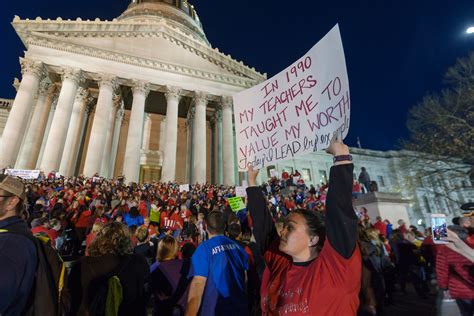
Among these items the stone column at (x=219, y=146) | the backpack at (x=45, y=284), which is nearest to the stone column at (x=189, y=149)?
the stone column at (x=219, y=146)

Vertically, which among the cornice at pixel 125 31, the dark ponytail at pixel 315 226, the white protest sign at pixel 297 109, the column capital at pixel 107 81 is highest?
the cornice at pixel 125 31

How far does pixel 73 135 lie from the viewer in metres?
24.1

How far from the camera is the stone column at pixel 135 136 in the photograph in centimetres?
2198

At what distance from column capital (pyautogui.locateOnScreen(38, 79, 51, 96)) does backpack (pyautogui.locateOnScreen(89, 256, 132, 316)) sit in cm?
2749

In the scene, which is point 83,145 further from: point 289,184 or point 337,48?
point 337,48

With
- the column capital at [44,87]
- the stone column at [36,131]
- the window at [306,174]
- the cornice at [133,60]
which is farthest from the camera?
the window at [306,174]

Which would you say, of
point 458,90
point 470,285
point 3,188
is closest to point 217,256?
point 3,188

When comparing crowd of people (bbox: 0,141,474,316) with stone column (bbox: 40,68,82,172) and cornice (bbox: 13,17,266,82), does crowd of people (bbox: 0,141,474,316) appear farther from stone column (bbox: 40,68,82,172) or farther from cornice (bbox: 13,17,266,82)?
cornice (bbox: 13,17,266,82)

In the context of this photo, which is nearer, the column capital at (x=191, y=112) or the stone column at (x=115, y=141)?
the stone column at (x=115, y=141)

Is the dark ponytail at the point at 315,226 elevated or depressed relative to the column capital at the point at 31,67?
depressed

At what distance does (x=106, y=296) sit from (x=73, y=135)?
85.1 feet

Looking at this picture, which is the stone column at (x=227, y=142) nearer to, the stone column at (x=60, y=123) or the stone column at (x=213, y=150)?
the stone column at (x=213, y=150)

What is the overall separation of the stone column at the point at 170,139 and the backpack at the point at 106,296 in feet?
68.1

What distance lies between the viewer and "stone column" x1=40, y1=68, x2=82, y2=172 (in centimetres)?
1967
